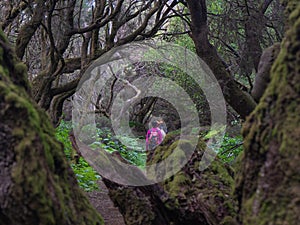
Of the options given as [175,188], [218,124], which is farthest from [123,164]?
[218,124]

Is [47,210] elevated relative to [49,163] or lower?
lower

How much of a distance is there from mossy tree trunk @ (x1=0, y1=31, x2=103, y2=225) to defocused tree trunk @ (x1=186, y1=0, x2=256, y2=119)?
4.76 meters

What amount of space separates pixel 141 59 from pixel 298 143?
694 inches

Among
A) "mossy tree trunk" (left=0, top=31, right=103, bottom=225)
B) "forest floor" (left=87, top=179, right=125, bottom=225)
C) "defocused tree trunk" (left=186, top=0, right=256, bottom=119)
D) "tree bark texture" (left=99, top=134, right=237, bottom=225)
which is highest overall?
"defocused tree trunk" (left=186, top=0, right=256, bottom=119)

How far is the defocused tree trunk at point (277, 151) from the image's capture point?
1.85 m

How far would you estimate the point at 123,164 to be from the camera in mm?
4352

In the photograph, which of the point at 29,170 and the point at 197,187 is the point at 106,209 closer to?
the point at 197,187

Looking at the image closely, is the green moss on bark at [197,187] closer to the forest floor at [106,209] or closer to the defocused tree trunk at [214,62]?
the defocused tree trunk at [214,62]

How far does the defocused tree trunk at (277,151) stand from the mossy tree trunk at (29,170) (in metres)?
0.89

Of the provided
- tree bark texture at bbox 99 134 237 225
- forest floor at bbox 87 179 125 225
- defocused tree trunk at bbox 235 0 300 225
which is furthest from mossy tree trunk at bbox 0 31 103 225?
forest floor at bbox 87 179 125 225

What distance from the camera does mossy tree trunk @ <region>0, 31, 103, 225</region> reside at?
6.19 feet

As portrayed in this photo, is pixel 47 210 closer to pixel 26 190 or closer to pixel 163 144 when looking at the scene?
pixel 26 190

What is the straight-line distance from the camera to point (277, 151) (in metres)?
1.95

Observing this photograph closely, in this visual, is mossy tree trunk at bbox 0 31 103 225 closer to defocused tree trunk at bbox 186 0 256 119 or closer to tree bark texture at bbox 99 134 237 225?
tree bark texture at bbox 99 134 237 225
